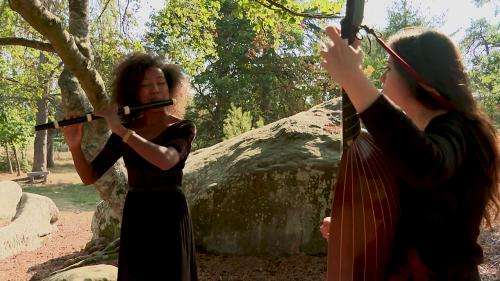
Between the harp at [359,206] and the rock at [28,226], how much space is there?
315 inches

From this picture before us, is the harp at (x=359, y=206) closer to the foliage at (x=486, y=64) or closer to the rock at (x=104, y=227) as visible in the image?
the foliage at (x=486, y=64)

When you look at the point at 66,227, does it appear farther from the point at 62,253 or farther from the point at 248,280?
the point at 248,280

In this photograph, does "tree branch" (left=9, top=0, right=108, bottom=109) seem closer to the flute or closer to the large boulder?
the large boulder

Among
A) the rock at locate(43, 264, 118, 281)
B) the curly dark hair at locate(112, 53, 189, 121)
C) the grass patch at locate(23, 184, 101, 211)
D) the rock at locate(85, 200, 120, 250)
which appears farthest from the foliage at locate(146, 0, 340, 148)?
the curly dark hair at locate(112, 53, 189, 121)

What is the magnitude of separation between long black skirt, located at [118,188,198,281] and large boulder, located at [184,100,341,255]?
6.74 feet

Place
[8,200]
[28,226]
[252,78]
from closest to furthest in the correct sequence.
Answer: [28,226] → [8,200] → [252,78]

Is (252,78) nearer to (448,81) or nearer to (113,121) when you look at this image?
(113,121)

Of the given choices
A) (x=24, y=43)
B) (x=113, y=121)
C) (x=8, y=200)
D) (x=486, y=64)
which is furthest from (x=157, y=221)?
(x=486, y=64)

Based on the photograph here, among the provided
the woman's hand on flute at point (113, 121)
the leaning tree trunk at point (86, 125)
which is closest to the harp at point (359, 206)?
the woman's hand on flute at point (113, 121)

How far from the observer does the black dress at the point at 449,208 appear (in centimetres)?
103

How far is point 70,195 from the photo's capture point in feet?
50.4

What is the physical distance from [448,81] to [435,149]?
248mm

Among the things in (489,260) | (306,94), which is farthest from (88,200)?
(489,260)

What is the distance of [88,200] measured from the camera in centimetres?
1435
